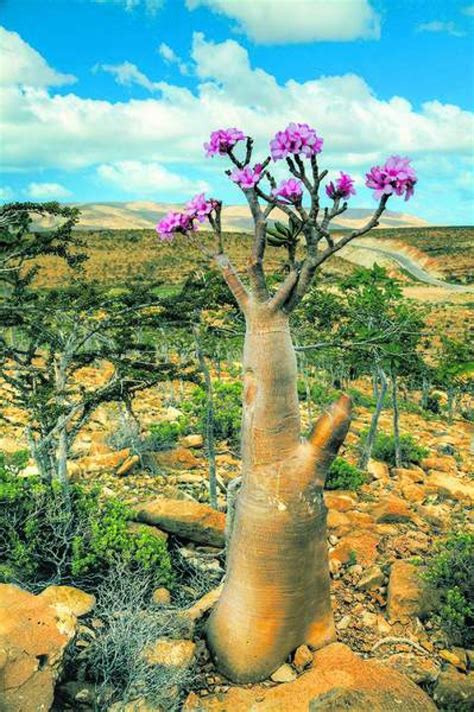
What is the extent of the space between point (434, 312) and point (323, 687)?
39.9 metres

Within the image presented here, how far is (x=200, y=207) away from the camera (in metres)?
3.41

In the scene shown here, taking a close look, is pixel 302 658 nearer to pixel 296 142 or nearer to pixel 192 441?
pixel 296 142

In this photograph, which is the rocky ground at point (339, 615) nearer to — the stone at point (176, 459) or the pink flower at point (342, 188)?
the stone at point (176, 459)

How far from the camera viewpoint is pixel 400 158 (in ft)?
9.48

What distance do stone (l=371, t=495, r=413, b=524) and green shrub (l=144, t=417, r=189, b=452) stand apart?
4406 millimetres

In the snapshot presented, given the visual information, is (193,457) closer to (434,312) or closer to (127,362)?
(127,362)

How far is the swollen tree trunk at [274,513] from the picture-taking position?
12.0ft

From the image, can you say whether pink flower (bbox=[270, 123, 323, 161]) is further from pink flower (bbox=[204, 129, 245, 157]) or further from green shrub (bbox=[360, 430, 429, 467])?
green shrub (bbox=[360, 430, 429, 467])

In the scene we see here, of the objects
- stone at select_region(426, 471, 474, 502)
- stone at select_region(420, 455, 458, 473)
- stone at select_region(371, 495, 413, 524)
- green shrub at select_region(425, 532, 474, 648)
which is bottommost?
stone at select_region(420, 455, 458, 473)

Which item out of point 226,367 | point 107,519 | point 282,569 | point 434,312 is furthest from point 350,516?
point 434,312

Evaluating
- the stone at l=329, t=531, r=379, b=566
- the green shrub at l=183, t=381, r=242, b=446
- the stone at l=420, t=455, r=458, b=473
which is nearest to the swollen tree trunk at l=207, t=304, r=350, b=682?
the stone at l=329, t=531, r=379, b=566

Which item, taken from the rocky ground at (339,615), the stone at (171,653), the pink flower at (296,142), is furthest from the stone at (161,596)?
the pink flower at (296,142)

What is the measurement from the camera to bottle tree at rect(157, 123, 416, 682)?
3518 mm

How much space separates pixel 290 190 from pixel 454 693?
2.98m
